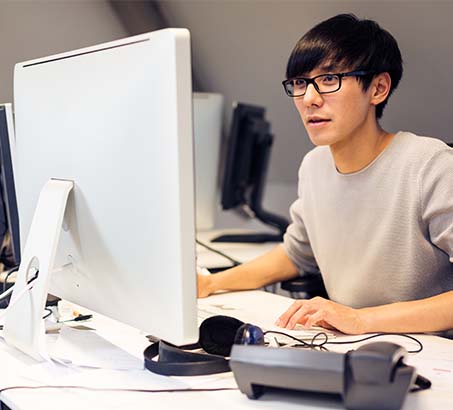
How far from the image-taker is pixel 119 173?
114 cm

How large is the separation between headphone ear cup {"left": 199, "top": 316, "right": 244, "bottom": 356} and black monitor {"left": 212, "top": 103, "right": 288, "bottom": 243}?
159 centimetres

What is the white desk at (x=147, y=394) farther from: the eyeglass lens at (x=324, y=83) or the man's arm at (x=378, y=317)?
the eyeglass lens at (x=324, y=83)

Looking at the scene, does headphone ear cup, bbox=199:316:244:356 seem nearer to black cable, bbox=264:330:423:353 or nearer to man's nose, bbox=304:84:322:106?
black cable, bbox=264:330:423:353

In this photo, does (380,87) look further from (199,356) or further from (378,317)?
(199,356)

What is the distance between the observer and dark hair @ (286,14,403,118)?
5.29ft

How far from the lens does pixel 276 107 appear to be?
13.3 ft

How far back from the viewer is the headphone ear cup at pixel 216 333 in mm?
1312

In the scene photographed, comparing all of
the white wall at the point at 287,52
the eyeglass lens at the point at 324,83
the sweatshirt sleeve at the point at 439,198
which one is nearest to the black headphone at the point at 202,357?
the sweatshirt sleeve at the point at 439,198

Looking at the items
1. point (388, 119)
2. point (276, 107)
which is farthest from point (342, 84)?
point (276, 107)

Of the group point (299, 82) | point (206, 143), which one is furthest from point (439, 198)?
point (206, 143)

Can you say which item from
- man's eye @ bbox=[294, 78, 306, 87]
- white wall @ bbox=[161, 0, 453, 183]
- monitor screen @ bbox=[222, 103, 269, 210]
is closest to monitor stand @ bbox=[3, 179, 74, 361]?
man's eye @ bbox=[294, 78, 306, 87]

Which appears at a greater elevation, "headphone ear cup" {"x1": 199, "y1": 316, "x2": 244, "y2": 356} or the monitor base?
"headphone ear cup" {"x1": 199, "y1": 316, "x2": 244, "y2": 356}

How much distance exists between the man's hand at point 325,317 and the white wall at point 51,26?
6.76 ft

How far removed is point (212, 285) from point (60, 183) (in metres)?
0.66
